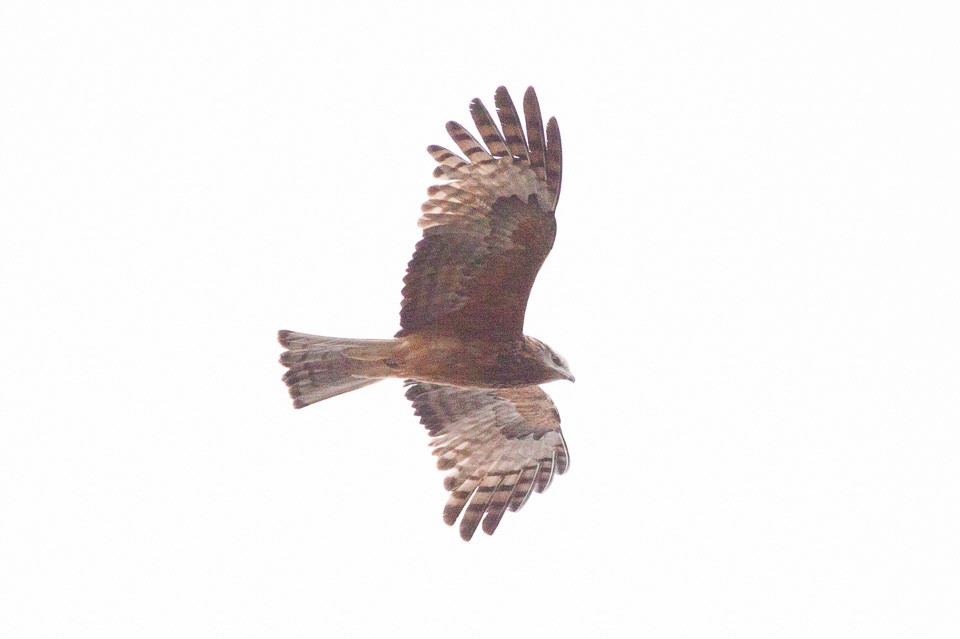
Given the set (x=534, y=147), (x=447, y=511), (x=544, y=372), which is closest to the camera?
(x=534, y=147)

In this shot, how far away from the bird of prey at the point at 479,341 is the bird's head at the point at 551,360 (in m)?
0.01

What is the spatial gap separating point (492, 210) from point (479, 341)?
3.18ft

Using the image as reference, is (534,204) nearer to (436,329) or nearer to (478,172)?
(478,172)

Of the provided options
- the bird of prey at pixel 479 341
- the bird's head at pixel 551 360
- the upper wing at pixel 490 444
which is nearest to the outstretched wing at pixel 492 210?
the bird of prey at pixel 479 341

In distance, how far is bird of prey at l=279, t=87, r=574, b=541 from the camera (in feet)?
29.2

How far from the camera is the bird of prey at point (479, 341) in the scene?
8.90 meters

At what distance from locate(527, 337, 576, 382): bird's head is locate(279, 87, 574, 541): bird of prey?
10 millimetres

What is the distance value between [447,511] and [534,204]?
2.71 metres

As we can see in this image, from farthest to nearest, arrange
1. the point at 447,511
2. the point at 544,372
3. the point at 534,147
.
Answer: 1. the point at 447,511
2. the point at 544,372
3. the point at 534,147

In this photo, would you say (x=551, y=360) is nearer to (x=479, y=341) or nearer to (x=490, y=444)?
(x=479, y=341)

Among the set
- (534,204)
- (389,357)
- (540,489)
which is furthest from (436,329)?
(540,489)

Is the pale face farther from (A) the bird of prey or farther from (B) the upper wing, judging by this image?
(B) the upper wing

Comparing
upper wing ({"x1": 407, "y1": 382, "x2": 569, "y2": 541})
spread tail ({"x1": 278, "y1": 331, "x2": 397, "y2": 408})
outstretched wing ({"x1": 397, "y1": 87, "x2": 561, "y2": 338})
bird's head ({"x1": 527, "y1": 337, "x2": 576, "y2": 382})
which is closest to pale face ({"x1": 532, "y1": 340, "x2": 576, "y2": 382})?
bird's head ({"x1": 527, "y1": 337, "x2": 576, "y2": 382})

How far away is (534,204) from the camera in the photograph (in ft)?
29.1
